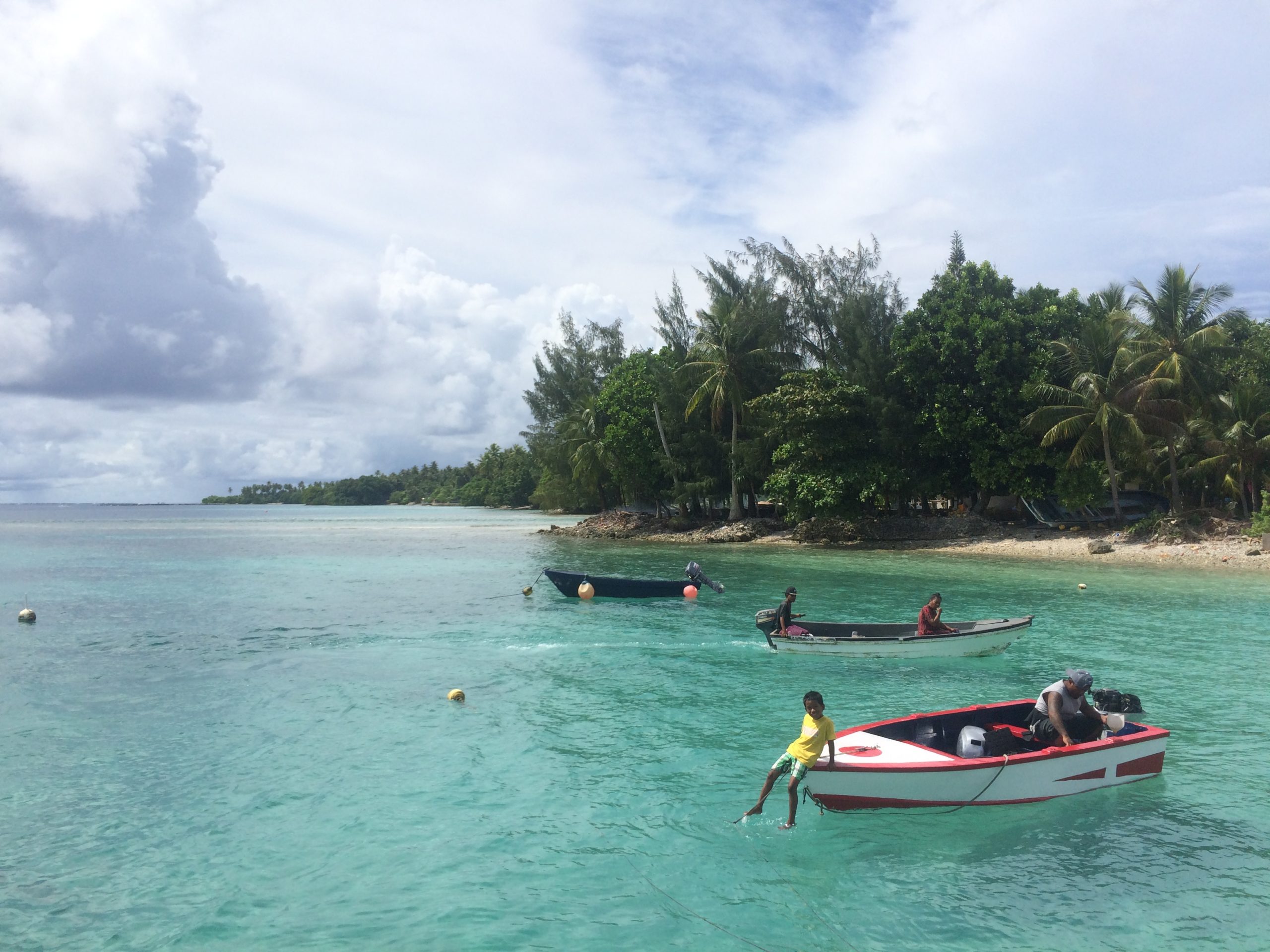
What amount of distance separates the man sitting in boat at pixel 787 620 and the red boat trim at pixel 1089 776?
812 cm

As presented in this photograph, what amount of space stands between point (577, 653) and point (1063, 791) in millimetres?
11673

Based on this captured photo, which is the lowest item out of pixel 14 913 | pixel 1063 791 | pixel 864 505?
pixel 14 913

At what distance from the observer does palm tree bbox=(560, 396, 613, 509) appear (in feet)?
200

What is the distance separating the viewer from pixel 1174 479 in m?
36.5

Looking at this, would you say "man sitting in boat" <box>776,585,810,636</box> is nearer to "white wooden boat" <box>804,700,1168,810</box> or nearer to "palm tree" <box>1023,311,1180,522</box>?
"white wooden boat" <box>804,700,1168,810</box>

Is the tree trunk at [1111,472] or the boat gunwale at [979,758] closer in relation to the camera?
the boat gunwale at [979,758]

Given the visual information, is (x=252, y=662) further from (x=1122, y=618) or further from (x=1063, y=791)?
(x=1122, y=618)

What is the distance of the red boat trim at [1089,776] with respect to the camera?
32.1ft

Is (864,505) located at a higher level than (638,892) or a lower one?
higher

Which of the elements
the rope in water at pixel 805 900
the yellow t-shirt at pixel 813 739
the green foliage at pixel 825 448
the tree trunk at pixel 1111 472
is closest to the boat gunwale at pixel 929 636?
the yellow t-shirt at pixel 813 739

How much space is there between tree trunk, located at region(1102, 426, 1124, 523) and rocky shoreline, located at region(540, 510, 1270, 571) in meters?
1.00

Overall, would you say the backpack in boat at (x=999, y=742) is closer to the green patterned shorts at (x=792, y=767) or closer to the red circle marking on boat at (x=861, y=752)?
the red circle marking on boat at (x=861, y=752)

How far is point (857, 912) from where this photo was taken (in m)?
7.75

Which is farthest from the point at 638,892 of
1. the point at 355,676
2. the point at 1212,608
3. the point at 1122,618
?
the point at 1212,608
